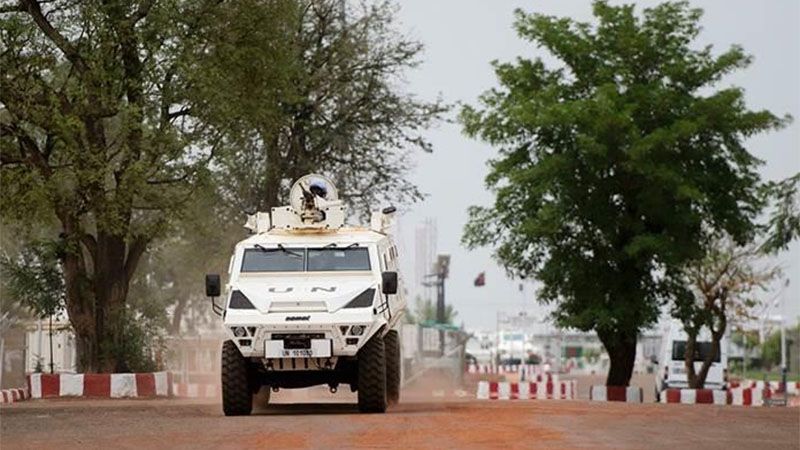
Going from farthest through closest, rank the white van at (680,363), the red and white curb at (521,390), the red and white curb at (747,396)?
the white van at (680,363)
the red and white curb at (521,390)
the red and white curb at (747,396)

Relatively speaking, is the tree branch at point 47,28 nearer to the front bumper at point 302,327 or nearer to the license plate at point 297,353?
the front bumper at point 302,327

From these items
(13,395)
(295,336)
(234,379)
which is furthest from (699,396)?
(295,336)

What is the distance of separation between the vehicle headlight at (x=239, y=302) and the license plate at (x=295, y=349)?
724mm

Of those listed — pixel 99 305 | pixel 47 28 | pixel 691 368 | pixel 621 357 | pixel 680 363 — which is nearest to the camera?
pixel 47 28

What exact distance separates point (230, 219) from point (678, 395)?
65.4ft

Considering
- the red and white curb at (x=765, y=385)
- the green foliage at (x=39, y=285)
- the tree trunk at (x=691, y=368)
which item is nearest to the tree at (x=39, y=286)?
the green foliage at (x=39, y=285)

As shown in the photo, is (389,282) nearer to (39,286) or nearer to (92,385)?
(92,385)

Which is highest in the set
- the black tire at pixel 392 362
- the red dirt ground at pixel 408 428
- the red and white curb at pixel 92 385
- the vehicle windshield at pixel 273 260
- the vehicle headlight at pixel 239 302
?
the vehicle windshield at pixel 273 260

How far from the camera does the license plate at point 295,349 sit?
85.9ft

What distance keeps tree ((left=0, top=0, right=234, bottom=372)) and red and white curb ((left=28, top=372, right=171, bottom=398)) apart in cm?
362

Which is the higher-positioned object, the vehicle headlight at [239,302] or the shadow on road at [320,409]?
the vehicle headlight at [239,302]

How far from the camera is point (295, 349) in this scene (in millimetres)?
26281

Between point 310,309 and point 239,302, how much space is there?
3.49 ft

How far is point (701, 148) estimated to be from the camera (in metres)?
53.5
